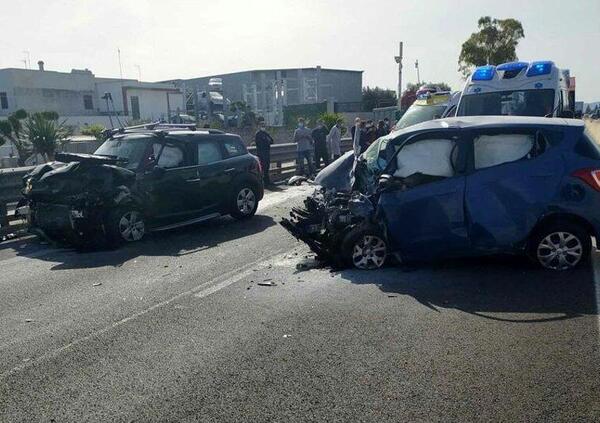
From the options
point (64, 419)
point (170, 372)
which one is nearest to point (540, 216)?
point (170, 372)

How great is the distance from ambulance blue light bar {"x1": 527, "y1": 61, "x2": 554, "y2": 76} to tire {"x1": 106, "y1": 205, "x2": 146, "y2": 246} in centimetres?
829

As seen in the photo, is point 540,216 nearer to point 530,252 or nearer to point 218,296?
point 530,252

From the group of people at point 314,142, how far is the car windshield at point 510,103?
4858 mm

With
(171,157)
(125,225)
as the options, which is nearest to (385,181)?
(125,225)

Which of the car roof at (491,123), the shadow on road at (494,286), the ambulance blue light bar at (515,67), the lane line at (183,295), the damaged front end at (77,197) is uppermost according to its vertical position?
the ambulance blue light bar at (515,67)

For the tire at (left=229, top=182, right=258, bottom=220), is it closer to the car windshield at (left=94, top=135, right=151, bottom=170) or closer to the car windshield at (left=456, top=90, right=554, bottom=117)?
the car windshield at (left=94, top=135, right=151, bottom=170)

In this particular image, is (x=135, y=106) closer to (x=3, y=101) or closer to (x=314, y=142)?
(x=3, y=101)

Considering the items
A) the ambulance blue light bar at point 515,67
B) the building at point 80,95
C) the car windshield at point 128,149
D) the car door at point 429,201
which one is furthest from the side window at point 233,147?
the building at point 80,95

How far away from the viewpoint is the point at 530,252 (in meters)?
6.34

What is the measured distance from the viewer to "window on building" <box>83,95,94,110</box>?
2244 inches

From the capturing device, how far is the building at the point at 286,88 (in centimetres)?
5188

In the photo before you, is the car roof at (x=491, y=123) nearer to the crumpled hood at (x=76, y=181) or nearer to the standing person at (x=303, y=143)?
the crumpled hood at (x=76, y=181)

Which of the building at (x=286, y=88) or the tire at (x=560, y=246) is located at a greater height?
the building at (x=286, y=88)

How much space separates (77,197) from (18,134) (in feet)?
37.9
